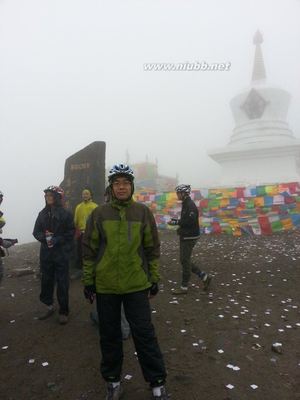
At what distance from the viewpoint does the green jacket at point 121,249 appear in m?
3.98

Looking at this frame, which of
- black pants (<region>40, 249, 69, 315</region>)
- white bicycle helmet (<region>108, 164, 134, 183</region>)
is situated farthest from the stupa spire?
white bicycle helmet (<region>108, 164, 134, 183</region>)

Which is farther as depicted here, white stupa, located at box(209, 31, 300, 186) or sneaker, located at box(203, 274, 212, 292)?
white stupa, located at box(209, 31, 300, 186)

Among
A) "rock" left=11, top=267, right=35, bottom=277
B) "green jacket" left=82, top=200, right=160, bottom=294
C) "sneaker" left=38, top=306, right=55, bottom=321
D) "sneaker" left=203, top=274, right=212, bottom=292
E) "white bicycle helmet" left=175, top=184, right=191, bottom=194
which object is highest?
"white bicycle helmet" left=175, top=184, right=191, bottom=194

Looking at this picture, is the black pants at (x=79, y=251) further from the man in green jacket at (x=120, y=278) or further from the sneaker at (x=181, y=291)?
the man in green jacket at (x=120, y=278)

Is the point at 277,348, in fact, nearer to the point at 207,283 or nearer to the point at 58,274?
the point at 207,283

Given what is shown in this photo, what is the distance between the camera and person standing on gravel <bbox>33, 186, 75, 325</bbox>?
6484 mm

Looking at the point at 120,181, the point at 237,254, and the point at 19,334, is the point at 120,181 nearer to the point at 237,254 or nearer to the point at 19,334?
the point at 19,334

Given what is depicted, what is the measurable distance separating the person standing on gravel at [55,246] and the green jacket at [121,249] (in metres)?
2.53

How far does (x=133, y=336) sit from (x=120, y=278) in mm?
704

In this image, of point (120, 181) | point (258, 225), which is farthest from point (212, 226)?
point (120, 181)

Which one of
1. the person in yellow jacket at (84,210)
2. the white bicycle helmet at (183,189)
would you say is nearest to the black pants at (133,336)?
the white bicycle helmet at (183,189)

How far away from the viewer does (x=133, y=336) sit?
400cm

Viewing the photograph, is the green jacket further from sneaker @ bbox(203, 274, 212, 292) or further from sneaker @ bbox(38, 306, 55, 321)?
sneaker @ bbox(203, 274, 212, 292)

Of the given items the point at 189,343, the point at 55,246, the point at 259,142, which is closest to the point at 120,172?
the point at 55,246
